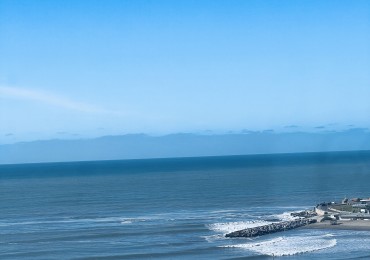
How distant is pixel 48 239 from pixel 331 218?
25.6 meters

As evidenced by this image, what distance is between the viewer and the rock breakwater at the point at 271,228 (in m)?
56.0

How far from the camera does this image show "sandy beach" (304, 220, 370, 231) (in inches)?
2322

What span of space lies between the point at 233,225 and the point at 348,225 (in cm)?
1001

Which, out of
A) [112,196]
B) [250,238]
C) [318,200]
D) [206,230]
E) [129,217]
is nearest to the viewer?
[250,238]

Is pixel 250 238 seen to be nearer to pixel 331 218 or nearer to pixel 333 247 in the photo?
pixel 333 247

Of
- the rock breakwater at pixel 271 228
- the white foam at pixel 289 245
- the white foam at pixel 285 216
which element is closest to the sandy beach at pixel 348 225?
the rock breakwater at pixel 271 228

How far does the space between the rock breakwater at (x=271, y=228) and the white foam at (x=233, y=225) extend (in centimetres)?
209

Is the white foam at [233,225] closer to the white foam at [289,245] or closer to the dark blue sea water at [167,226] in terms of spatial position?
the dark blue sea water at [167,226]

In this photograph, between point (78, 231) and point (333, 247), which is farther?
point (78, 231)

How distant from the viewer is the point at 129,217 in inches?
2803

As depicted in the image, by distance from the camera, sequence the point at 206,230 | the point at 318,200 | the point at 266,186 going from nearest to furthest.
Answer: the point at 206,230
the point at 318,200
the point at 266,186

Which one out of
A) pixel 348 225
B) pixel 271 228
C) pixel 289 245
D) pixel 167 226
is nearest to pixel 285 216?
pixel 348 225

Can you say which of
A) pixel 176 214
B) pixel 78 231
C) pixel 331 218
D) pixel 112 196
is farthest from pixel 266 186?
pixel 78 231

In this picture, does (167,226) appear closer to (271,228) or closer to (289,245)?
(271,228)
